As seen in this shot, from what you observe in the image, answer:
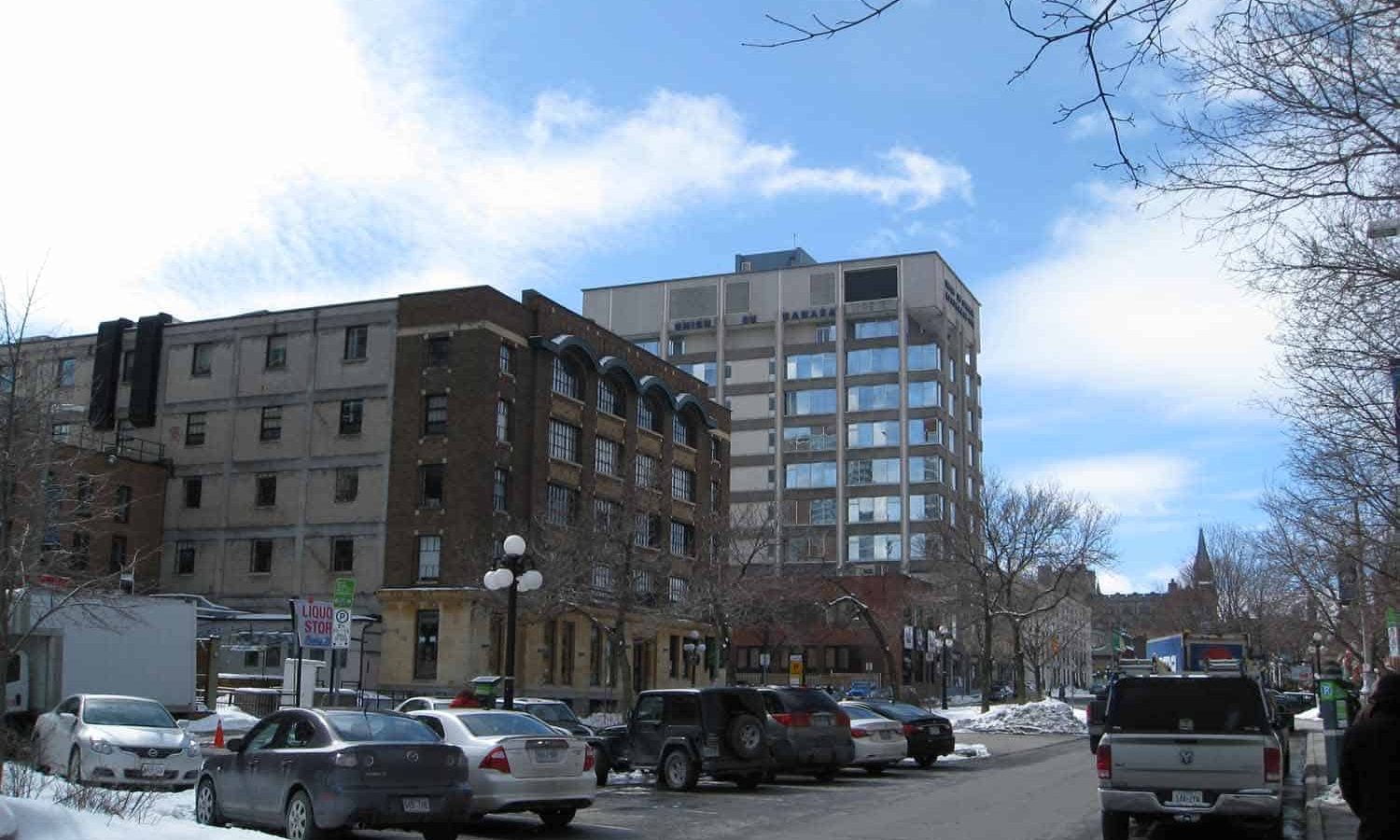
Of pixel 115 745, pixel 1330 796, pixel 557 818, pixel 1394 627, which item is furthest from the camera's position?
pixel 1394 627

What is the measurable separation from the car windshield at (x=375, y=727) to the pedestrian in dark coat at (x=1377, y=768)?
31.5 ft

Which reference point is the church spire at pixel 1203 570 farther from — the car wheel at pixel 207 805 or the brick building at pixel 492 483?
the car wheel at pixel 207 805

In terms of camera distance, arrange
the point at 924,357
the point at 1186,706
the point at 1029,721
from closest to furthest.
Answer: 1. the point at 1186,706
2. the point at 1029,721
3. the point at 924,357

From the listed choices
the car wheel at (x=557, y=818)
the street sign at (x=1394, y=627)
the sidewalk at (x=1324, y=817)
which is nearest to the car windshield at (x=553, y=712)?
the car wheel at (x=557, y=818)

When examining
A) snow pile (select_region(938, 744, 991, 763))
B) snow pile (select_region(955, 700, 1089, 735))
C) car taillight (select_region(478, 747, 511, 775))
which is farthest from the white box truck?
snow pile (select_region(955, 700, 1089, 735))

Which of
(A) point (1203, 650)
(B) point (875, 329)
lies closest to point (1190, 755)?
(A) point (1203, 650)

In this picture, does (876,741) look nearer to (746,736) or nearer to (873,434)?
(746,736)

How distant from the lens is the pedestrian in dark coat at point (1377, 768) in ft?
23.9

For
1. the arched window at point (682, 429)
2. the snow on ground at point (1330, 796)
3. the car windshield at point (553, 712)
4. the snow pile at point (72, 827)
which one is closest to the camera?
the snow pile at point (72, 827)

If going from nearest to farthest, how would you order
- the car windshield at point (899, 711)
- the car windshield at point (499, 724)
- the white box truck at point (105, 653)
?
1. the car windshield at point (499, 724)
2. the white box truck at point (105, 653)
3. the car windshield at point (899, 711)

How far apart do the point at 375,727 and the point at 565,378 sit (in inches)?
1662

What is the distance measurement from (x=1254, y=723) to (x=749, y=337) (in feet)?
320

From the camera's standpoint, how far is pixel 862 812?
18625 mm

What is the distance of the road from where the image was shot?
1608cm
